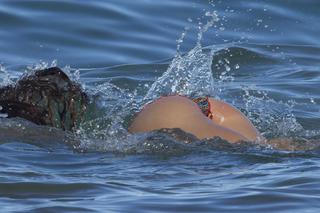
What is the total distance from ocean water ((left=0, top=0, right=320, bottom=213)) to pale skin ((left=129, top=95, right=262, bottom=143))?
6cm

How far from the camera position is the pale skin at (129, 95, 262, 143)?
270 inches

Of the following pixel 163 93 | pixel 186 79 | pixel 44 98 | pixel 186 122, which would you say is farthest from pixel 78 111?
pixel 186 79

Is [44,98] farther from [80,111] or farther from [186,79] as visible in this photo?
[186,79]

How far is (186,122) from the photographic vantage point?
689cm

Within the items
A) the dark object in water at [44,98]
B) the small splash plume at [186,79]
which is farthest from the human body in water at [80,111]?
the small splash plume at [186,79]

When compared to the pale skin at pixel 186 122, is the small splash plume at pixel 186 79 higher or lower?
higher

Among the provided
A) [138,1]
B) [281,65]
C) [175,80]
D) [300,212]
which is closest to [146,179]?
[300,212]

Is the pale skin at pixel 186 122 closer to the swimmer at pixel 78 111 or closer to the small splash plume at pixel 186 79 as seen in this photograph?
the swimmer at pixel 78 111

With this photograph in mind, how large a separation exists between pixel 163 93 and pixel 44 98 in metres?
2.18

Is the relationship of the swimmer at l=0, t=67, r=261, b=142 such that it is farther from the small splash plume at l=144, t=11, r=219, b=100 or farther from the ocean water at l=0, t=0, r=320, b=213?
the small splash plume at l=144, t=11, r=219, b=100

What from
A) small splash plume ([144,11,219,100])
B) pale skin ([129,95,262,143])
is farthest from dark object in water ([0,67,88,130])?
small splash plume ([144,11,219,100])

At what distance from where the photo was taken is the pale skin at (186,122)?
6848 millimetres

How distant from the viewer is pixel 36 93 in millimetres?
7016

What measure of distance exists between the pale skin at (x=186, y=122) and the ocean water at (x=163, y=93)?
0.20 ft
